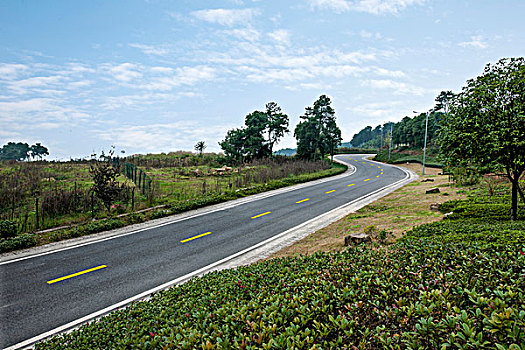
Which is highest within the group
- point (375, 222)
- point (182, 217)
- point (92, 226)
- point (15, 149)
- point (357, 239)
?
point (15, 149)

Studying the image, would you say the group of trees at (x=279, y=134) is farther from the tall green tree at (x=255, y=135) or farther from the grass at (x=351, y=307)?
the grass at (x=351, y=307)

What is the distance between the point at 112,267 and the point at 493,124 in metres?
12.3

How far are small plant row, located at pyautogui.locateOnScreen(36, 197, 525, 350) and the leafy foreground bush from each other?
12 mm

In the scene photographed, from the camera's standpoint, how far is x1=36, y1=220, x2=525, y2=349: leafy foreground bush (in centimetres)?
268

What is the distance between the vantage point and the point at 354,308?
3393 millimetres

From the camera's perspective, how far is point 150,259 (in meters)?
9.64

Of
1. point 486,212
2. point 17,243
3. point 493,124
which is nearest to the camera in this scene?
point 493,124

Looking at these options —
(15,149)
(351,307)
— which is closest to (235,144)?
(351,307)

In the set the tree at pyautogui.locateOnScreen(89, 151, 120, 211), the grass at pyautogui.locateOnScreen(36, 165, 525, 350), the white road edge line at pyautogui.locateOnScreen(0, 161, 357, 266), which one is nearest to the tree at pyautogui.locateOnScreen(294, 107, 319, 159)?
the white road edge line at pyautogui.locateOnScreen(0, 161, 357, 266)

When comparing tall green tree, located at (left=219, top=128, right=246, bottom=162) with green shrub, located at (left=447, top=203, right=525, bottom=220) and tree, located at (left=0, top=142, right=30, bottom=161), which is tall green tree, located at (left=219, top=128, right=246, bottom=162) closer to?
green shrub, located at (left=447, top=203, right=525, bottom=220)

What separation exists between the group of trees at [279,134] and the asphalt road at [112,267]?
29.8 m

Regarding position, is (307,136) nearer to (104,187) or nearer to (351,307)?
(104,187)

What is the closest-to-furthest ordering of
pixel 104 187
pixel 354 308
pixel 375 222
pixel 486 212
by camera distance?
1. pixel 354 308
2. pixel 486 212
3. pixel 375 222
4. pixel 104 187

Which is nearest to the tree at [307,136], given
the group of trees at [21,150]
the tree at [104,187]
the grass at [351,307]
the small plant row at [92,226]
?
the small plant row at [92,226]
